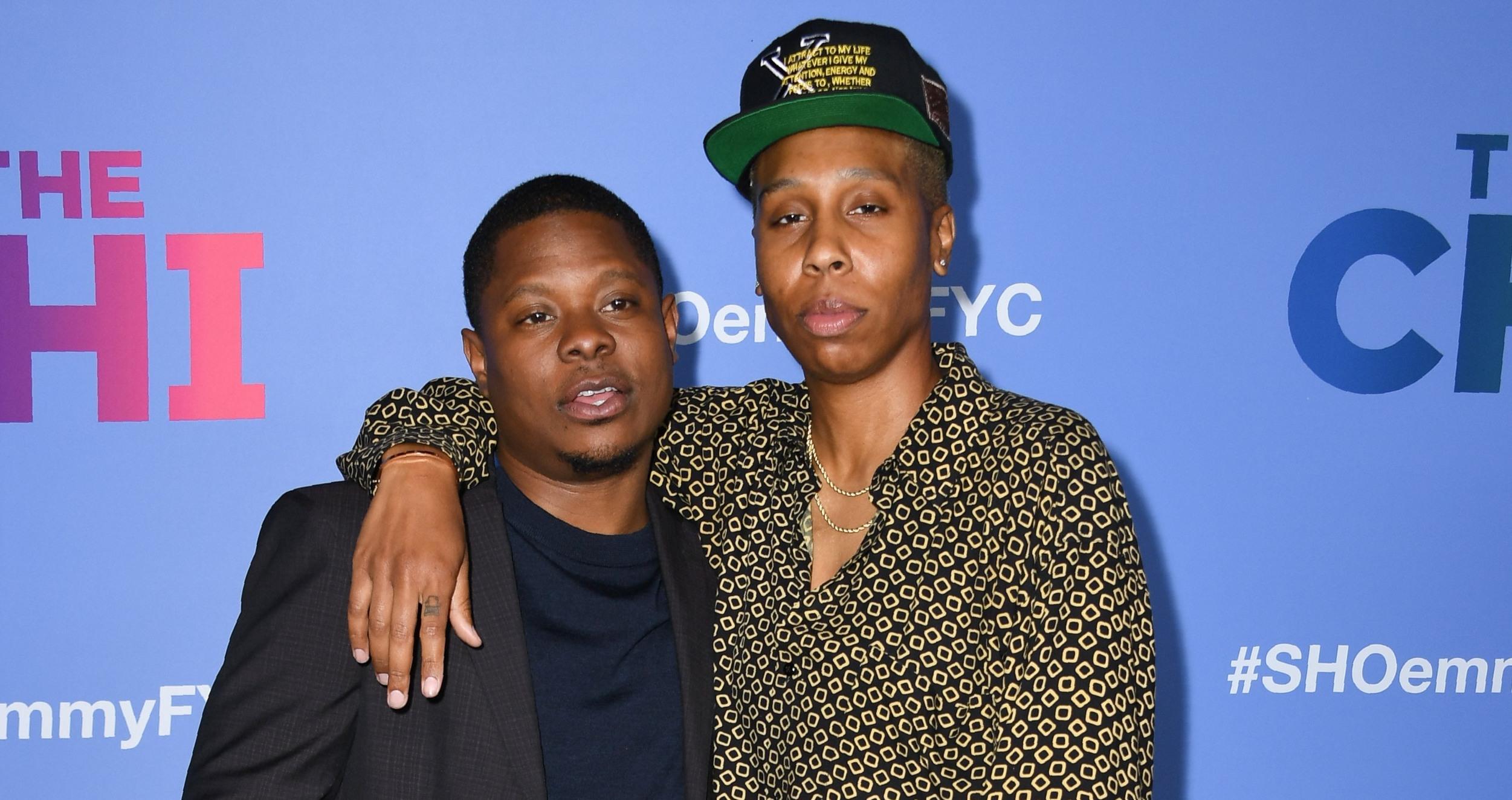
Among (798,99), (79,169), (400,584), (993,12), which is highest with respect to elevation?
(993,12)

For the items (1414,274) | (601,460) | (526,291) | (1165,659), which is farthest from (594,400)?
(1414,274)

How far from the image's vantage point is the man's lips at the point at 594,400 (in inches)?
63.4

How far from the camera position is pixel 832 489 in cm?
165

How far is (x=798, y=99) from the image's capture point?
1.51m

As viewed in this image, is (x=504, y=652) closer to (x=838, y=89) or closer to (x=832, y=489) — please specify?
(x=832, y=489)

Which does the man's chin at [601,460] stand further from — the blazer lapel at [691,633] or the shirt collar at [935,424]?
the shirt collar at [935,424]

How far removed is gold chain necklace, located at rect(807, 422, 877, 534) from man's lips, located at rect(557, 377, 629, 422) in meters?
0.29

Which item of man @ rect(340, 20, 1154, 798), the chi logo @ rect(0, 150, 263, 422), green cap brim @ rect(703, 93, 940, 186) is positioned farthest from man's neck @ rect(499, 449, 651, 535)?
the chi logo @ rect(0, 150, 263, 422)

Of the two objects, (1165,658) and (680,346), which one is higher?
(680,346)

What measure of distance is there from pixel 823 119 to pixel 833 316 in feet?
0.86

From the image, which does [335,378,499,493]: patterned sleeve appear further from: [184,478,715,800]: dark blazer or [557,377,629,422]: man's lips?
[557,377,629,422]: man's lips

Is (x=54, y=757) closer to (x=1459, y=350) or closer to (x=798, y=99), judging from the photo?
(x=798, y=99)

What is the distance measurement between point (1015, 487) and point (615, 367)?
0.58 m

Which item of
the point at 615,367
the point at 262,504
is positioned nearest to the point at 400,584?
the point at 615,367
